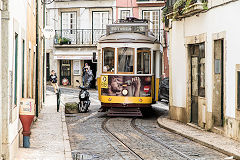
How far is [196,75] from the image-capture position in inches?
657

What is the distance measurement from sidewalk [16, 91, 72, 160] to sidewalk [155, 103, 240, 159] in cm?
312

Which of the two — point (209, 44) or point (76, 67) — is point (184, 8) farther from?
→ point (76, 67)

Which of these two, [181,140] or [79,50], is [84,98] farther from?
[79,50]

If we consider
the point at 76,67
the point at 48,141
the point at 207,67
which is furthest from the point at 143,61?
the point at 76,67

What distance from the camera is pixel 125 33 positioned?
65.4ft

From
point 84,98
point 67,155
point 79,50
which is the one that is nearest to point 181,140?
point 67,155

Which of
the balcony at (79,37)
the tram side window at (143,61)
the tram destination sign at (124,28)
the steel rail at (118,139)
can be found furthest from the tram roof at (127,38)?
the balcony at (79,37)

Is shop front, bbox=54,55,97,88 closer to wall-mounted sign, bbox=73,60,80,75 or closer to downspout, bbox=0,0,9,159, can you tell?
wall-mounted sign, bbox=73,60,80,75

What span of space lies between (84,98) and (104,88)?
102 inches

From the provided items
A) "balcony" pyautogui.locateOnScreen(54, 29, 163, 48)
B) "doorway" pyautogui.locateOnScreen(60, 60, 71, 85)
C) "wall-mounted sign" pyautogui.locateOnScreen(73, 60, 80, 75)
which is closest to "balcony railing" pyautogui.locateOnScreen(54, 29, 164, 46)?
"balcony" pyautogui.locateOnScreen(54, 29, 163, 48)

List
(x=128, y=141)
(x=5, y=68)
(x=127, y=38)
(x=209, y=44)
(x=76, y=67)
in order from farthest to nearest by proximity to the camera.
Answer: (x=76, y=67) < (x=127, y=38) < (x=209, y=44) < (x=128, y=141) < (x=5, y=68)

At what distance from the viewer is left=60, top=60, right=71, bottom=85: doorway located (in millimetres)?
42562

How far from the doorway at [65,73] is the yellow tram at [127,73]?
2312cm

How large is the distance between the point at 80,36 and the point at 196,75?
26830 millimetres
